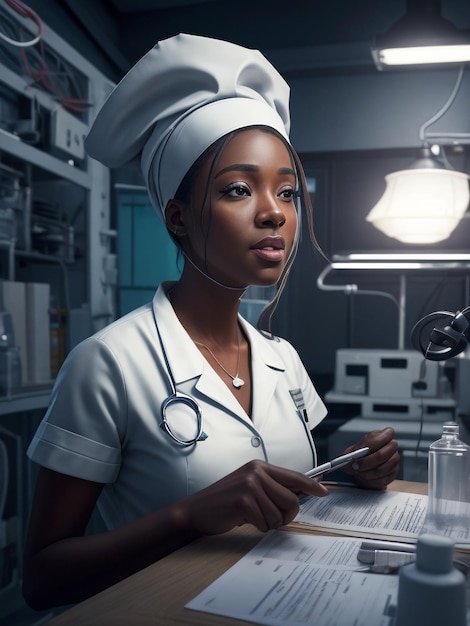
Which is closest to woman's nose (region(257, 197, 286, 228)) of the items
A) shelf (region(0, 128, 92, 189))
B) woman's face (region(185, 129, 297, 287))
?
woman's face (region(185, 129, 297, 287))

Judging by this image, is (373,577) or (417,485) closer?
(373,577)

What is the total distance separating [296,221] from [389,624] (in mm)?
649

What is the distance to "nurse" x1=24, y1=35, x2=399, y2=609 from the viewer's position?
2.61 feet

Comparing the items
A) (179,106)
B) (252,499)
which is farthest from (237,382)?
(179,106)

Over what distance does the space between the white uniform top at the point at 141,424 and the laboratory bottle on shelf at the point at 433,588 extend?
18.2 inches

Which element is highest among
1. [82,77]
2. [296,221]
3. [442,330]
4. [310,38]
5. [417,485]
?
[310,38]

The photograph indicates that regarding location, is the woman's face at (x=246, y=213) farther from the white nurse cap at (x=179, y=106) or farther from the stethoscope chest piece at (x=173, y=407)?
the stethoscope chest piece at (x=173, y=407)

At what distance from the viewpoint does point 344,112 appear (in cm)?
395

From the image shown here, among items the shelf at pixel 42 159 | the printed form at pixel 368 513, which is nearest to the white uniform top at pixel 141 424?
the printed form at pixel 368 513

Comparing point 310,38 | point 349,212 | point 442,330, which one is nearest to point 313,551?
point 442,330

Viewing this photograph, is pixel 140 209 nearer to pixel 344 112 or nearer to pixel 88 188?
pixel 88 188

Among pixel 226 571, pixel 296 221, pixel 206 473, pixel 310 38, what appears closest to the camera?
pixel 226 571

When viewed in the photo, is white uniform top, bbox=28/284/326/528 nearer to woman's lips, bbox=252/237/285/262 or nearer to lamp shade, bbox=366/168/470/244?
woman's lips, bbox=252/237/285/262

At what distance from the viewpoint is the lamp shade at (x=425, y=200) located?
2328 millimetres
